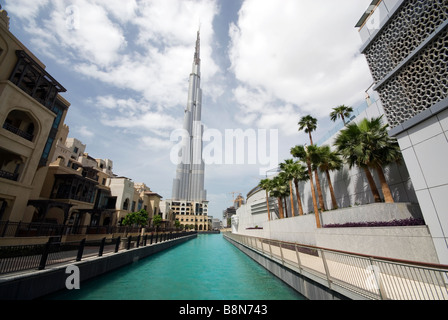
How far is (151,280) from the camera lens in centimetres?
1166

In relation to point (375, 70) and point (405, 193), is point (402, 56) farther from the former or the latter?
point (405, 193)

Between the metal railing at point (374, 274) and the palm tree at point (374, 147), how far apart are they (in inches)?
357

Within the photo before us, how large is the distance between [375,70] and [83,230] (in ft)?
108

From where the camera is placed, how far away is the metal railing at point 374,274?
4203 mm

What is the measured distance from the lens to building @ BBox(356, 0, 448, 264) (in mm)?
8156

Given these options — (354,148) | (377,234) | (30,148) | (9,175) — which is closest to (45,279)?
(9,175)

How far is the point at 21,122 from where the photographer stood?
19203 mm

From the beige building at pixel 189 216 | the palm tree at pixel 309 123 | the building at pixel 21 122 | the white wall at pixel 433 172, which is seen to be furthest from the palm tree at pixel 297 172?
the beige building at pixel 189 216

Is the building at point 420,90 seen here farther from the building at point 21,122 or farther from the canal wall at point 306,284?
the building at point 21,122

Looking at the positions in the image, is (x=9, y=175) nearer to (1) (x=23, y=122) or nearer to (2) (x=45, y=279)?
(1) (x=23, y=122)

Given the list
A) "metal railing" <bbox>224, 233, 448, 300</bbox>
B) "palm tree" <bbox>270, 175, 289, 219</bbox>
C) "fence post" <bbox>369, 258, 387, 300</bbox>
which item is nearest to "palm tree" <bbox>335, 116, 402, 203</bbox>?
"metal railing" <bbox>224, 233, 448, 300</bbox>

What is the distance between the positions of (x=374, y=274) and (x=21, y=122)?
29408 mm

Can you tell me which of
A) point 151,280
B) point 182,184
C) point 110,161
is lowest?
point 151,280
